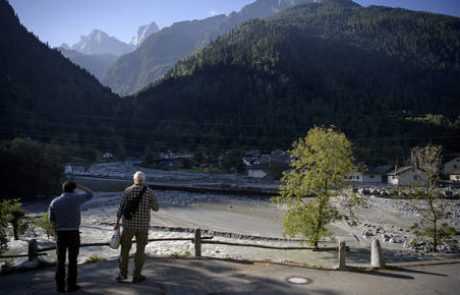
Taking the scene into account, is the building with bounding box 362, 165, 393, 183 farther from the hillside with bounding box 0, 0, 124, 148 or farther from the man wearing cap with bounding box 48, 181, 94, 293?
the hillside with bounding box 0, 0, 124, 148

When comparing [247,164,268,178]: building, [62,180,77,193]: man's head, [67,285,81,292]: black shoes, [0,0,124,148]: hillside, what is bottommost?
[247,164,268,178]: building

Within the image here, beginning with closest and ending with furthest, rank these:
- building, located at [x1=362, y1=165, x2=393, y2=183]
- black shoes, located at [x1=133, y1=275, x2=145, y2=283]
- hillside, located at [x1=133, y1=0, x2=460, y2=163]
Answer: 1. black shoes, located at [x1=133, y1=275, x2=145, y2=283]
2. building, located at [x1=362, y1=165, x2=393, y2=183]
3. hillside, located at [x1=133, y1=0, x2=460, y2=163]

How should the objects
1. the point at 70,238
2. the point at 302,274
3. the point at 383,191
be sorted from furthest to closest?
the point at 383,191, the point at 302,274, the point at 70,238

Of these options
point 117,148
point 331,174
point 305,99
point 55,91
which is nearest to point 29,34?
point 55,91

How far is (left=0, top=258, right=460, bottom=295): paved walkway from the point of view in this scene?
8.42m

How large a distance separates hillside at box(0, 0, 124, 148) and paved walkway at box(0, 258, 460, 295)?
12653cm

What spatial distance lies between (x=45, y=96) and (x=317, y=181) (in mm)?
158238

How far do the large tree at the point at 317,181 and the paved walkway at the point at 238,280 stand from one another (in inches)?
427

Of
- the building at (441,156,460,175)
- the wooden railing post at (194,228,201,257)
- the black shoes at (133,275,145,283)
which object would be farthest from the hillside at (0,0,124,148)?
the black shoes at (133,275,145,283)

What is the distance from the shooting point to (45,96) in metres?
156

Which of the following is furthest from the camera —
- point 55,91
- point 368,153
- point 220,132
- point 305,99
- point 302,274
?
point 305,99

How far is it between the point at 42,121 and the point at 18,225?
118167mm

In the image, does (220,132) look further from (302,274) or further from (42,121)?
(302,274)

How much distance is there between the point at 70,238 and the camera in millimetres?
7613
